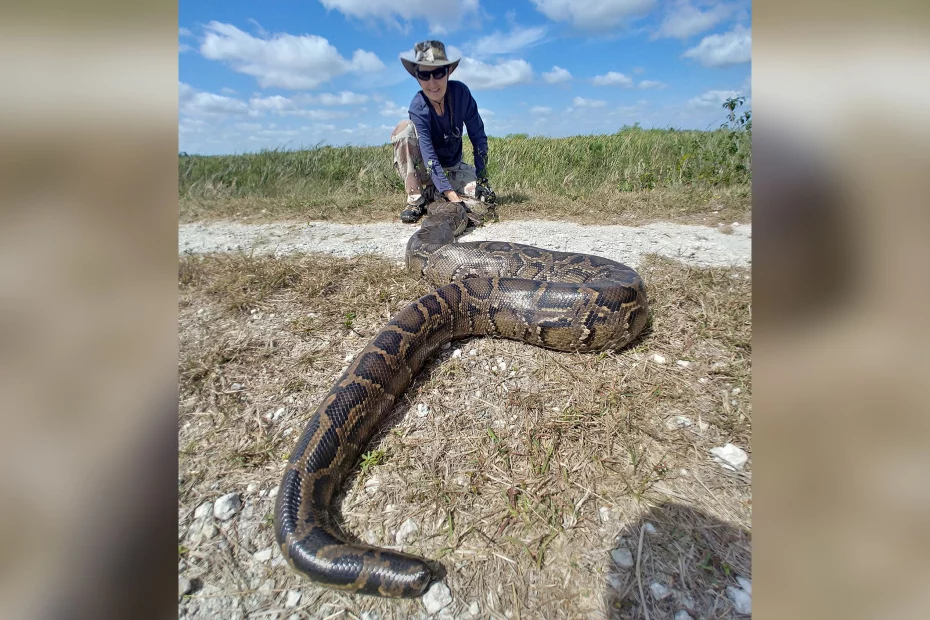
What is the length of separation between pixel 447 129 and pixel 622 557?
9.57m

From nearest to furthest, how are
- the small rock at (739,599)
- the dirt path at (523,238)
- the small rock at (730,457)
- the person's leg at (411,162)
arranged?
the small rock at (739,599), the small rock at (730,457), the dirt path at (523,238), the person's leg at (411,162)

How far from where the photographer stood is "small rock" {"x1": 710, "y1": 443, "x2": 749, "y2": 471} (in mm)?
2885

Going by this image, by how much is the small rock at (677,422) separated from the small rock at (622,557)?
1187 mm

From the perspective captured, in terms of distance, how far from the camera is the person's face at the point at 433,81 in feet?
29.2

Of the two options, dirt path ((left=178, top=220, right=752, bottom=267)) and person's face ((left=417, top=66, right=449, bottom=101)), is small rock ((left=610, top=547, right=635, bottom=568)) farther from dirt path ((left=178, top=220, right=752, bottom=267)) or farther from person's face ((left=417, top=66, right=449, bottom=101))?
person's face ((left=417, top=66, right=449, bottom=101))

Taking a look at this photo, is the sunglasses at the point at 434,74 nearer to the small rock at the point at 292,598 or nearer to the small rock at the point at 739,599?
the small rock at the point at 292,598

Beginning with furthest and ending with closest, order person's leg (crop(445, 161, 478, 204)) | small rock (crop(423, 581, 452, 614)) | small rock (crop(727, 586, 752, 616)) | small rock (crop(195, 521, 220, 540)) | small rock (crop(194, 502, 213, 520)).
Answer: person's leg (crop(445, 161, 478, 204))
small rock (crop(194, 502, 213, 520))
small rock (crop(195, 521, 220, 540))
small rock (crop(423, 581, 452, 614))
small rock (crop(727, 586, 752, 616))

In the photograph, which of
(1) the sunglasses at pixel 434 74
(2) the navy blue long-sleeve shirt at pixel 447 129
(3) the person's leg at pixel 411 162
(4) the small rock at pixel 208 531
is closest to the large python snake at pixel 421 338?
(4) the small rock at pixel 208 531

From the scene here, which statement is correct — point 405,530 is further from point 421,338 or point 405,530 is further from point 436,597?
point 421,338

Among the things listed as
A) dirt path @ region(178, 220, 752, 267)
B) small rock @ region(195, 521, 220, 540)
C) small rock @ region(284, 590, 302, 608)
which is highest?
dirt path @ region(178, 220, 752, 267)

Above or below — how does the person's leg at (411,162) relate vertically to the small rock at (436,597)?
above

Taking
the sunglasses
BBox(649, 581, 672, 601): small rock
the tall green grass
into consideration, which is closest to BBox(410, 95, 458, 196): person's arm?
the sunglasses

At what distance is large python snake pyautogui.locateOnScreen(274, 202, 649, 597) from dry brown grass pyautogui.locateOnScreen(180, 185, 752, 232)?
11.5 feet
